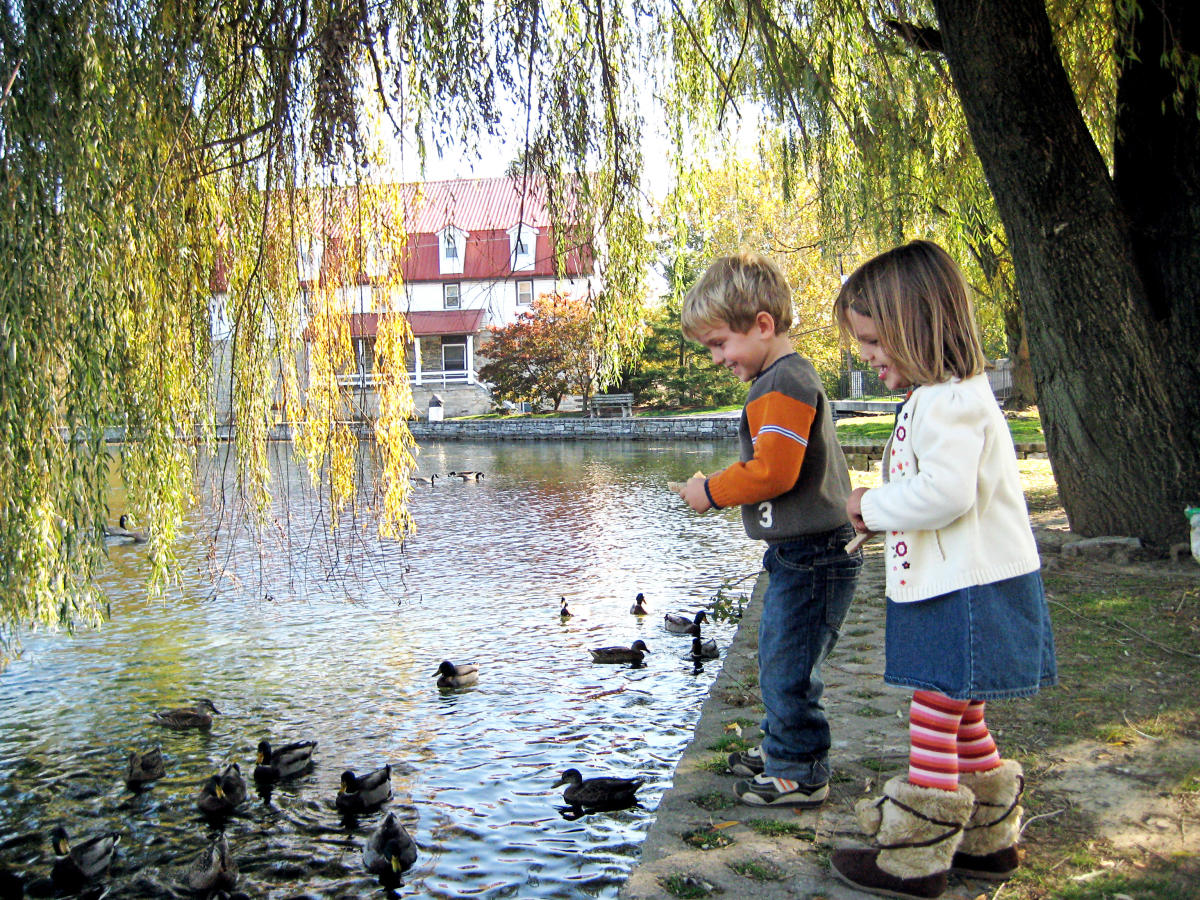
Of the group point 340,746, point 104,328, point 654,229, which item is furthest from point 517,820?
point 654,229

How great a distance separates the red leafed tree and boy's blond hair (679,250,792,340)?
30.8 metres

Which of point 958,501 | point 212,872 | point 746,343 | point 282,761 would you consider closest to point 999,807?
point 958,501

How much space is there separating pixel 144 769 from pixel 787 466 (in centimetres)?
394

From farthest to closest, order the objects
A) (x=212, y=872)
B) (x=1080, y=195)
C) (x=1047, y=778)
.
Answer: (x=1080, y=195) → (x=212, y=872) → (x=1047, y=778)

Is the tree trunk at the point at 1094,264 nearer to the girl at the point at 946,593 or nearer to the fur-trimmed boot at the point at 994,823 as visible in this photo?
the girl at the point at 946,593

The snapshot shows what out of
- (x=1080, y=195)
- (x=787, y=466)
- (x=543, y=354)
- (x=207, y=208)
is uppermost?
(x=543, y=354)

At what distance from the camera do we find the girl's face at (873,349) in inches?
107

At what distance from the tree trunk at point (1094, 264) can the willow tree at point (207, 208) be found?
2.46 m

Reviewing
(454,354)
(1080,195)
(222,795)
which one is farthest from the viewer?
(454,354)

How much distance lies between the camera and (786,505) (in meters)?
3.19

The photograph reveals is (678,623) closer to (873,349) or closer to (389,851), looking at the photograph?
(389,851)

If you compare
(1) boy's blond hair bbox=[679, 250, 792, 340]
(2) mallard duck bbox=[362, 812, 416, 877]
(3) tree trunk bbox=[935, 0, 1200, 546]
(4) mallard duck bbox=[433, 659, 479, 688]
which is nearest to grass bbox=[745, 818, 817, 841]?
(1) boy's blond hair bbox=[679, 250, 792, 340]

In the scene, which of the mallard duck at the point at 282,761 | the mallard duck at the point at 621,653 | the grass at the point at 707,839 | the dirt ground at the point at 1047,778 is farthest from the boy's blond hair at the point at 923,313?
the mallard duck at the point at 621,653

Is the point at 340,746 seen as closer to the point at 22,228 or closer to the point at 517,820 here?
the point at 517,820
